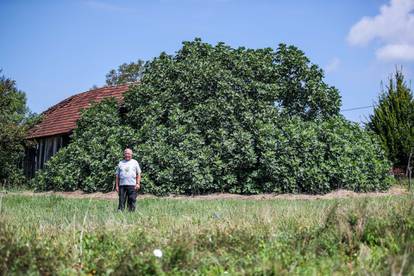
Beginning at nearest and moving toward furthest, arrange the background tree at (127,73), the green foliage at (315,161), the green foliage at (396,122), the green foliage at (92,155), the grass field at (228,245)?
the grass field at (228,245) < the green foliage at (315,161) < the green foliage at (92,155) < the green foliage at (396,122) < the background tree at (127,73)

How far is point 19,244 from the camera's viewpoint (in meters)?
5.26

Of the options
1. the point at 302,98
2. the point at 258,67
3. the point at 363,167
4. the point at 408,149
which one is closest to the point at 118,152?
the point at 258,67

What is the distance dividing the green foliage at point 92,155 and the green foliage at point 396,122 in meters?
12.4

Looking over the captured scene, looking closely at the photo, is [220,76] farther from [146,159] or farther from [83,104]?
[83,104]

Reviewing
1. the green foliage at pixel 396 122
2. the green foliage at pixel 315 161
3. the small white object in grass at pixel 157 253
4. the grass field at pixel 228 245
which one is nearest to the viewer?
the grass field at pixel 228 245

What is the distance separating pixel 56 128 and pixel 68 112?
2016 mm

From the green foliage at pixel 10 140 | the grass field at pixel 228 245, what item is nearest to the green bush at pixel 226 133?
the green foliage at pixel 10 140

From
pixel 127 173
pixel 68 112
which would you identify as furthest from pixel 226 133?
pixel 68 112

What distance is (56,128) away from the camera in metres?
25.5

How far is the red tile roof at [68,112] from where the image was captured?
25.1 m

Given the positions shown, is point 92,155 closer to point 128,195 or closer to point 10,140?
point 10,140

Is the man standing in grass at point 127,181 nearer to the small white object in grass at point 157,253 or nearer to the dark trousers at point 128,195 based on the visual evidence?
the dark trousers at point 128,195

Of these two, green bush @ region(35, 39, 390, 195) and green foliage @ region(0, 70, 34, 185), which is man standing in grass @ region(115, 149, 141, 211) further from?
green foliage @ region(0, 70, 34, 185)

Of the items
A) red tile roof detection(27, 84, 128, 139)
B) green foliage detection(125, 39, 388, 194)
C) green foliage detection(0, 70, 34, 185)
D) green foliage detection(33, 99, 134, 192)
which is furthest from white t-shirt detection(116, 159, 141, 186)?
green foliage detection(0, 70, 34, 185)
